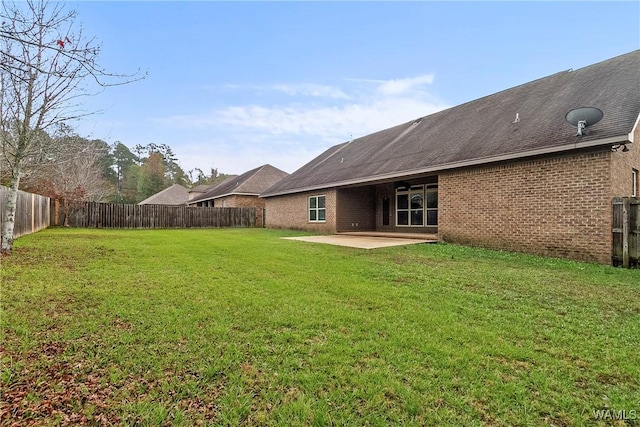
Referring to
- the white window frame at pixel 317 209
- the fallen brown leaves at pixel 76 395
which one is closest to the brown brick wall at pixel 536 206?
the white window frame at pixel 317 209

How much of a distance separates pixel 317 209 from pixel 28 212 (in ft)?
38.6

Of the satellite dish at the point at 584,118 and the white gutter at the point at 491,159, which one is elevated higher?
the satellite dish at the point at 584,118

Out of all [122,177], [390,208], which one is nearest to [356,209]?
[390,208]

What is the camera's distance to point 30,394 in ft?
7.19

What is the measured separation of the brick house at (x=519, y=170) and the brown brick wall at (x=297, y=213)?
0.12 meters

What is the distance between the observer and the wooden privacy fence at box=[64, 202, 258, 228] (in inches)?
786

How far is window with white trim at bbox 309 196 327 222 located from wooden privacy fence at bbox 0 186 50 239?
11.5m

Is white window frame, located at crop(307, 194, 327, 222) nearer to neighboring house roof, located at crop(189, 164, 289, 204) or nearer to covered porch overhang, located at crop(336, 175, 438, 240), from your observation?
covered porch overhang, located at crop(336, 175, 438, 240)

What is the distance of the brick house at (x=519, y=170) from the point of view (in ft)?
24.6

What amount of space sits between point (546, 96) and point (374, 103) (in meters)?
8.88

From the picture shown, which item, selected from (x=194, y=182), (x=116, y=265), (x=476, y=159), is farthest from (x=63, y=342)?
(x=194, y=182)

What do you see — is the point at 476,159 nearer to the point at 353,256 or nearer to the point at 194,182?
the point at 353,256

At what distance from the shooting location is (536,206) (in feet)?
27.8

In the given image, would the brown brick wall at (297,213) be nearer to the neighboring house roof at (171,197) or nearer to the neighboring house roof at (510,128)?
the neighboring house roof at (510,128)
